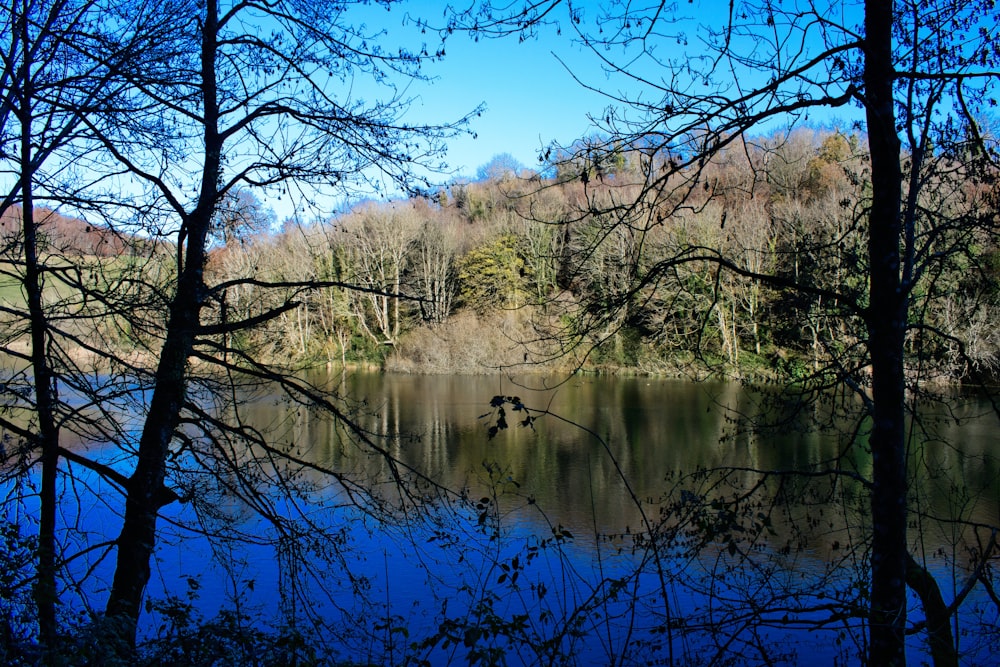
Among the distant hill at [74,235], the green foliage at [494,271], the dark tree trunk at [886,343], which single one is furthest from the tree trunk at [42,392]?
the green foliage at [494,271]

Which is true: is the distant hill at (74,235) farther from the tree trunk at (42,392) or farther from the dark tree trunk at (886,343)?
the dark tree trunk at (886,343)

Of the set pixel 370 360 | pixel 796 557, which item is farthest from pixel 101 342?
pixel 370 360

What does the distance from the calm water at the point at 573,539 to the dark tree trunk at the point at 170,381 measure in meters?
0.26

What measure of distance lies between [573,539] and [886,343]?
181 inches

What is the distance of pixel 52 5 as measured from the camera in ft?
12.3

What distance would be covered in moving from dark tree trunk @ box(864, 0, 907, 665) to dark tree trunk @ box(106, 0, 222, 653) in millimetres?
3100

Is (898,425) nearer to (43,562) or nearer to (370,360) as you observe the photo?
(43,562)

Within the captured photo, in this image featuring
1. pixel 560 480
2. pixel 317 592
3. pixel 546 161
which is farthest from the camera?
pixel 560 480

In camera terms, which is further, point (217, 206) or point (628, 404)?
point (628, 404)

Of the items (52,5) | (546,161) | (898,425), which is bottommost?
(898,425)

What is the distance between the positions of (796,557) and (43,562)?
624cm

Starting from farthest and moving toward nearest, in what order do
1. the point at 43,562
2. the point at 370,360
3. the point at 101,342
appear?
the point at 370,360 < the point at 101,342 < the point at 43,562

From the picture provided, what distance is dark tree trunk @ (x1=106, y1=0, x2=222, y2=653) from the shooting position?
146 inches

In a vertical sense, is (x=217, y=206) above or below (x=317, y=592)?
above
